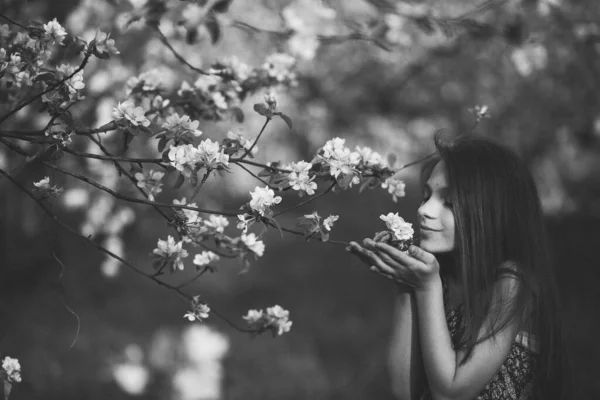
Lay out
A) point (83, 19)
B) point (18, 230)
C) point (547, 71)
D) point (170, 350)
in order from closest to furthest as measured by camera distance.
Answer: point (83, 19) → point (170, 350) → point (18, 230) → point (547, 71)

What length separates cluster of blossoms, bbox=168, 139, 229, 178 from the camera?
3.74 ft

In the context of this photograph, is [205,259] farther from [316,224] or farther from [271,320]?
[316,224]

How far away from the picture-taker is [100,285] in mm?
4609

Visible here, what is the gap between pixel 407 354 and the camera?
1.45 meters

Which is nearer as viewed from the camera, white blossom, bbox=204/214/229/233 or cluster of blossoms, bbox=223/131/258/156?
cluster of blossoms, bbox=223/131/258/156

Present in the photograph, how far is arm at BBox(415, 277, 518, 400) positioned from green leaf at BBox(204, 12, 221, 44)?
2.14 ft

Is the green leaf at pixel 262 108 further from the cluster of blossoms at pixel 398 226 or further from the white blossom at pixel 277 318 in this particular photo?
the white blossom at pixel 277 318

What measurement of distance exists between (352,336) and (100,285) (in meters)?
1.84

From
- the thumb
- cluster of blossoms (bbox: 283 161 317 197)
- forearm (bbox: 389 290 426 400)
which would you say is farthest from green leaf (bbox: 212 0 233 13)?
forearm (bbox: 389 290 426 400)

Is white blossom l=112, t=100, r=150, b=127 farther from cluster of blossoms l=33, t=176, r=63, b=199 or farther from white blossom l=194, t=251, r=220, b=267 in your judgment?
white blossom l=194, t=251, r=220, b=267

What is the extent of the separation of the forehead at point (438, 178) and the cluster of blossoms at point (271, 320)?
433 mm

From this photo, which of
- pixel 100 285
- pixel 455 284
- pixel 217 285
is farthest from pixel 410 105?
pixel 455 284

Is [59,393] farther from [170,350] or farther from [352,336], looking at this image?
[352,336]

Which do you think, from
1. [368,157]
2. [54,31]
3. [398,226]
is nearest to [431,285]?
[398,226]
